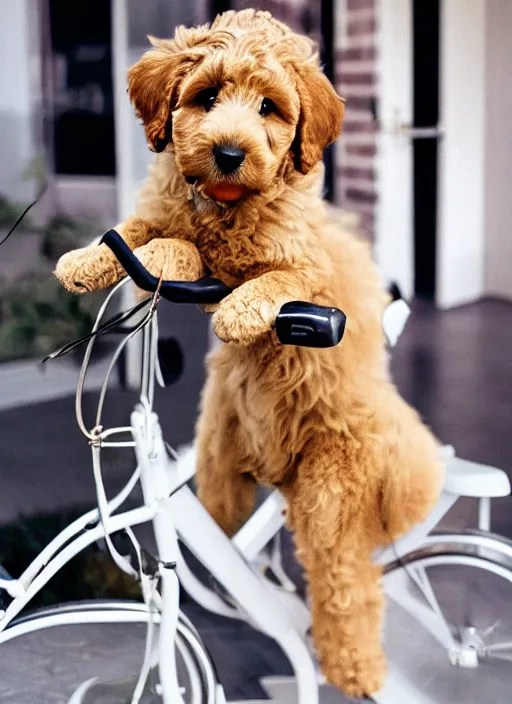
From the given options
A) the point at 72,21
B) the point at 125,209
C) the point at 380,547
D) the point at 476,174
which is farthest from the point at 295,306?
the point at 72,21

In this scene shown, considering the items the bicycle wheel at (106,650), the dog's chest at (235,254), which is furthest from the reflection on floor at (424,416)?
the dog's chest at (235,254)

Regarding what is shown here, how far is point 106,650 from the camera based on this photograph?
1.50 metres

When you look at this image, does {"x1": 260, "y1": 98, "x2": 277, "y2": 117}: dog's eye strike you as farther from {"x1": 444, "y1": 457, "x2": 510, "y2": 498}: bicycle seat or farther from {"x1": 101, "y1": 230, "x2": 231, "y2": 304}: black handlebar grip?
{"x1": 444, "y1": 457, "x2": 510, "y2": 498}: bicycle seat

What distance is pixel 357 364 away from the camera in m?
1.10

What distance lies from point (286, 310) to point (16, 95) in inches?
35.2

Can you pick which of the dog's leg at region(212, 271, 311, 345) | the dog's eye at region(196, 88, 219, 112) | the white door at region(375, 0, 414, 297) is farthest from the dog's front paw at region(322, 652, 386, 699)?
the dog's eye at region(196, 88, 219, 112)

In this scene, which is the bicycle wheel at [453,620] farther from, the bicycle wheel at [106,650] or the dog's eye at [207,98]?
the dog's eye at [207,98]

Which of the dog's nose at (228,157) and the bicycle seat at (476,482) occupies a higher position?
the dog's nose at (228,157)

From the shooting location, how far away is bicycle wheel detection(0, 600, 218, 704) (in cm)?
106

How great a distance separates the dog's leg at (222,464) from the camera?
118cm

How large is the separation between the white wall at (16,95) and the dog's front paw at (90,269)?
2.02 feet

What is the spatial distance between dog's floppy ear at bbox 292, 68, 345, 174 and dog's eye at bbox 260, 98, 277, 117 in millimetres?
34

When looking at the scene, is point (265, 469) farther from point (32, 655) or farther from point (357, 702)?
point (32, 655)

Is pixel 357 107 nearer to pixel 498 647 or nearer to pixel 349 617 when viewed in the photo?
pixel 349 617
